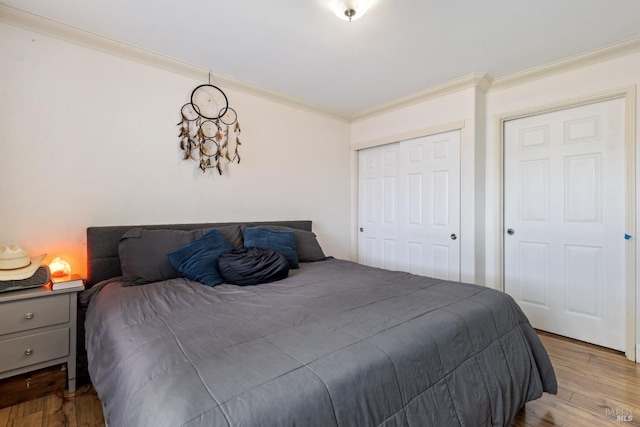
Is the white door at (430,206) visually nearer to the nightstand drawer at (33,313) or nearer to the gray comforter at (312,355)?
the gray comforter at (312,355)

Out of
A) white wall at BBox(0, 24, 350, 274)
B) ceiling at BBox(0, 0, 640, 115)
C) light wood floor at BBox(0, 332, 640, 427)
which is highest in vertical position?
ceiling at BBox(0, 0, 640, 115)

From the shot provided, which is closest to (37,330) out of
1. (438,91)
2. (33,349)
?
(33,349)

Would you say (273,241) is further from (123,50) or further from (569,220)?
(569,220)

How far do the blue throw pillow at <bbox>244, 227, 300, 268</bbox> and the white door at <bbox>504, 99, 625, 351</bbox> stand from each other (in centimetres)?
215

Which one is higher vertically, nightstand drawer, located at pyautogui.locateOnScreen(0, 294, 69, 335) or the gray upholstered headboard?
the gray upholstered headboard

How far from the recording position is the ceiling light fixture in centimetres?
176

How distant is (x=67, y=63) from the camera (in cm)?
212

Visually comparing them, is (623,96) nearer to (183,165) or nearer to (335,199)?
(335,199)

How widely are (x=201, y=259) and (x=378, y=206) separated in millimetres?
2378

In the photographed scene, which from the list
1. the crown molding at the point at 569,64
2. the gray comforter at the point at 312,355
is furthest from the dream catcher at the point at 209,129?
the crown molding at the point at 569,64

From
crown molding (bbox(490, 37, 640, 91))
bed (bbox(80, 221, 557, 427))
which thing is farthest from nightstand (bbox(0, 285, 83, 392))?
crown molding (bbox(490, 37, 640, 91))

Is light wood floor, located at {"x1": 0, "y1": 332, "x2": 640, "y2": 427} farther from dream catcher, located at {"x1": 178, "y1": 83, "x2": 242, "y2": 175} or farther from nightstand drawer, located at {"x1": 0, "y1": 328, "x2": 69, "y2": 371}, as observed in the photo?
A: dream catcher, located at {"x1": 178, "y1": 83, "x2": 242, "y2": 175}

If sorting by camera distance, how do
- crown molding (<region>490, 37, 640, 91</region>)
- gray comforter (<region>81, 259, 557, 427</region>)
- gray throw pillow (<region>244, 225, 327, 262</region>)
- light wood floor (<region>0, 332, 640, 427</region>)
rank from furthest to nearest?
gray throw pillow (<region>244, 225, 327, 262</region>) → crown molding (<region>490, 37, 640, 91</region>) → light wood floor (<region>0, 332, 640, 427</region>) → gray comforter (<region>81, 259, 557, 427</region>)

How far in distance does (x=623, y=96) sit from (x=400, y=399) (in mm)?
2945
